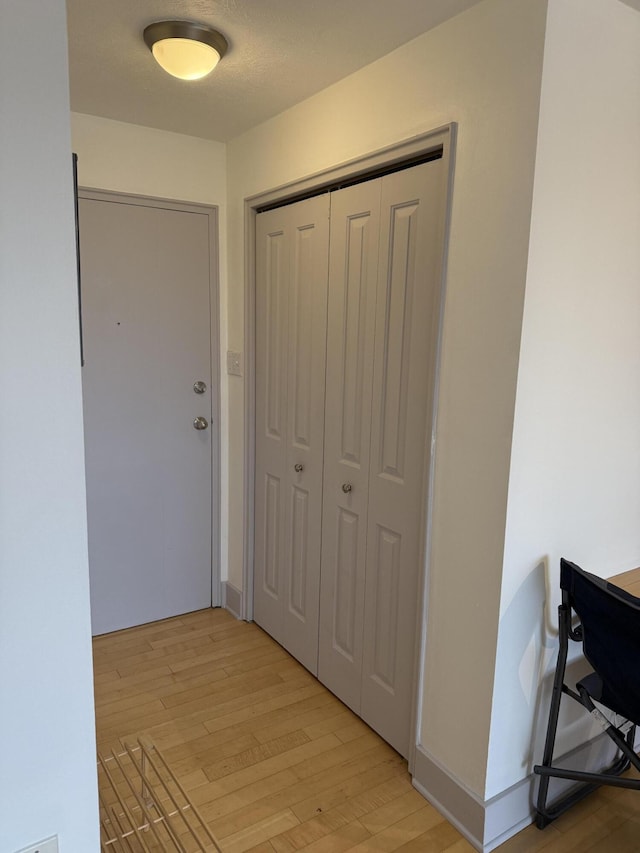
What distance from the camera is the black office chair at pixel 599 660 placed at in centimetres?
151

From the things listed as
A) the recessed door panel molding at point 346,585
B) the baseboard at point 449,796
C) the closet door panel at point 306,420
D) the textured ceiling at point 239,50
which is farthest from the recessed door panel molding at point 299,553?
the textured ceiling at point 239,50

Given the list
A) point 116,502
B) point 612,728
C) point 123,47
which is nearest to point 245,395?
point 116,502

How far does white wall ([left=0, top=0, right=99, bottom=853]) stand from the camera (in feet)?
3.54

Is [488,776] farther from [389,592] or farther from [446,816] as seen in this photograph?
[389,592]

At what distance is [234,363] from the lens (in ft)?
9.72

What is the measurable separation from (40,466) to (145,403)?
68.0 inches

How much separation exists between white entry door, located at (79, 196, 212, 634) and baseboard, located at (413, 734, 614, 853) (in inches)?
62.6

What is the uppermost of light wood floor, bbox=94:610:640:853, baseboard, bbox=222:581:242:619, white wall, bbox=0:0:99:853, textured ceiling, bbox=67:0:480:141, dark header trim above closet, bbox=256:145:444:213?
textured ceiling, bbox=67:0:480:141

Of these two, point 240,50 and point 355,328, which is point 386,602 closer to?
point 355,328

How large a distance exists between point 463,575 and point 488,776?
579 mm

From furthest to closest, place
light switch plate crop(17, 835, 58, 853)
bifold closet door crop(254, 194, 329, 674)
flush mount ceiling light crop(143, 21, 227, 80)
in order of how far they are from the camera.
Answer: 1. bifold closet door crop(254, 194, 329, 674)
2. flush mount ceiling light crop(143, 21, 227, 80)
3. light switch plate crop(17, 835, 58, 853)

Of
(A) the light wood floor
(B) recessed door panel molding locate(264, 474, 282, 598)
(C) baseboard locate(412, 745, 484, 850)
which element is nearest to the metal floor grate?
(A) the light wood floor

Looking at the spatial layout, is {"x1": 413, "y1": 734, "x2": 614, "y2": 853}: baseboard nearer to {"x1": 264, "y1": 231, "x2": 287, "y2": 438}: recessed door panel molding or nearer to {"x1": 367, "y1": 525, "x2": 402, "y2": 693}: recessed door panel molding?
{"x1": 367, "y1": 525, "x2": 402, "y2": 693}: recessed door panel molding

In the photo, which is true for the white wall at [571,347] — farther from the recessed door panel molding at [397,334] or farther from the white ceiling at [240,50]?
the recessed door panel molding at [397,334]
